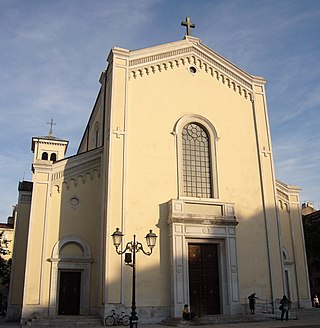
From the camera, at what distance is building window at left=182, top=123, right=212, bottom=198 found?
22.4 meters

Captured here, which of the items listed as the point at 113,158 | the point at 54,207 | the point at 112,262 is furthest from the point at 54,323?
the point at 113,158

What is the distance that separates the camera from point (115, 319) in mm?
18391

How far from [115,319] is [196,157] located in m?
9.66

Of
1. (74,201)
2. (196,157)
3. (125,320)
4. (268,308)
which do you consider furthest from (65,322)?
(196,157)

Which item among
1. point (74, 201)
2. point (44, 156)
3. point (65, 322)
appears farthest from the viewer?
point (44, 156)

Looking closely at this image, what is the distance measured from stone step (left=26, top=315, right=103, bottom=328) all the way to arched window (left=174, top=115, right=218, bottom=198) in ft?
24.6

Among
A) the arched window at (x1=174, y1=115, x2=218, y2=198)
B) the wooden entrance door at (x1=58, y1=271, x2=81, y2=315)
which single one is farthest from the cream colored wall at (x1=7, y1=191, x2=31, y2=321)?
the arched window at (x1=174, y1=115, x2=218, y2=198)

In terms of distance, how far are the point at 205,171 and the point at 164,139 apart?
9.67ft

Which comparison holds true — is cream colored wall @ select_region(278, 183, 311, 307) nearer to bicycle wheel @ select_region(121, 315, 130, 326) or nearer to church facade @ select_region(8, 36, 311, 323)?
church facade @ select_region(8, 36, 311, 323)

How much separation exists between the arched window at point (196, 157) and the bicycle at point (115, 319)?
22.0 feet

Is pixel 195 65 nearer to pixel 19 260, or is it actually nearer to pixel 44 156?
pixel 19 260

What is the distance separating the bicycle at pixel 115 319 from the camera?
18241 millimetres

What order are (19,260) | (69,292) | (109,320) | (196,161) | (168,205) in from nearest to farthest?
1. (109,320)
2. (69,292)
3. (168,205)
4. (196,161)
5. (19,260)

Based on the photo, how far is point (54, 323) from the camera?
58.5 feet
